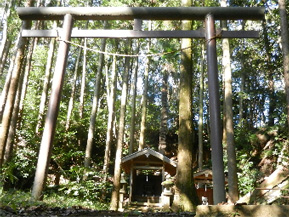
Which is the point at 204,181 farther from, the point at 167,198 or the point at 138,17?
the point at 138,17

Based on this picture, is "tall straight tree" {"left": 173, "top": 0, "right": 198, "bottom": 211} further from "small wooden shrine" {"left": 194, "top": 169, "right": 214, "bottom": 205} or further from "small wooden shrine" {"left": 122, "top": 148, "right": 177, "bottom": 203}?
"small wooden shrine" {"left": 194, "top": 169, "right": 214, "bottom": 205}

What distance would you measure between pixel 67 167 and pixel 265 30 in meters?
16.1

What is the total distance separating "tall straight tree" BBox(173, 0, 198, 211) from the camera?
21.6 feet

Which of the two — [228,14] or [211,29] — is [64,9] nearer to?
[211,29]

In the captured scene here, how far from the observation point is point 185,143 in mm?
7332

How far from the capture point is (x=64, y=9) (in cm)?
523

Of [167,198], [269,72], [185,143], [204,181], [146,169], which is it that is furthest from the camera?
[269,72]

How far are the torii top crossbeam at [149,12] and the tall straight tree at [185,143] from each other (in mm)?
2493

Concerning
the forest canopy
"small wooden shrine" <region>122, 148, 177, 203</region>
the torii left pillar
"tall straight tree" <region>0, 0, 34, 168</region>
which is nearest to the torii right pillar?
the forest canopy

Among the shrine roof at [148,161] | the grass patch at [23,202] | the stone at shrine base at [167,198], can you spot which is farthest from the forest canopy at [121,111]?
the stone at shrine base at [167,198]

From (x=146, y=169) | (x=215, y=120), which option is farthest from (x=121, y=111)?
(x=215, y=120)

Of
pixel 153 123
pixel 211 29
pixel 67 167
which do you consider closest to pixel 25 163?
pixel 67 167

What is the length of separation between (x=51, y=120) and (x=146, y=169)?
1043 cm

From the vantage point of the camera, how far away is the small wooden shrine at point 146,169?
13.2 m
